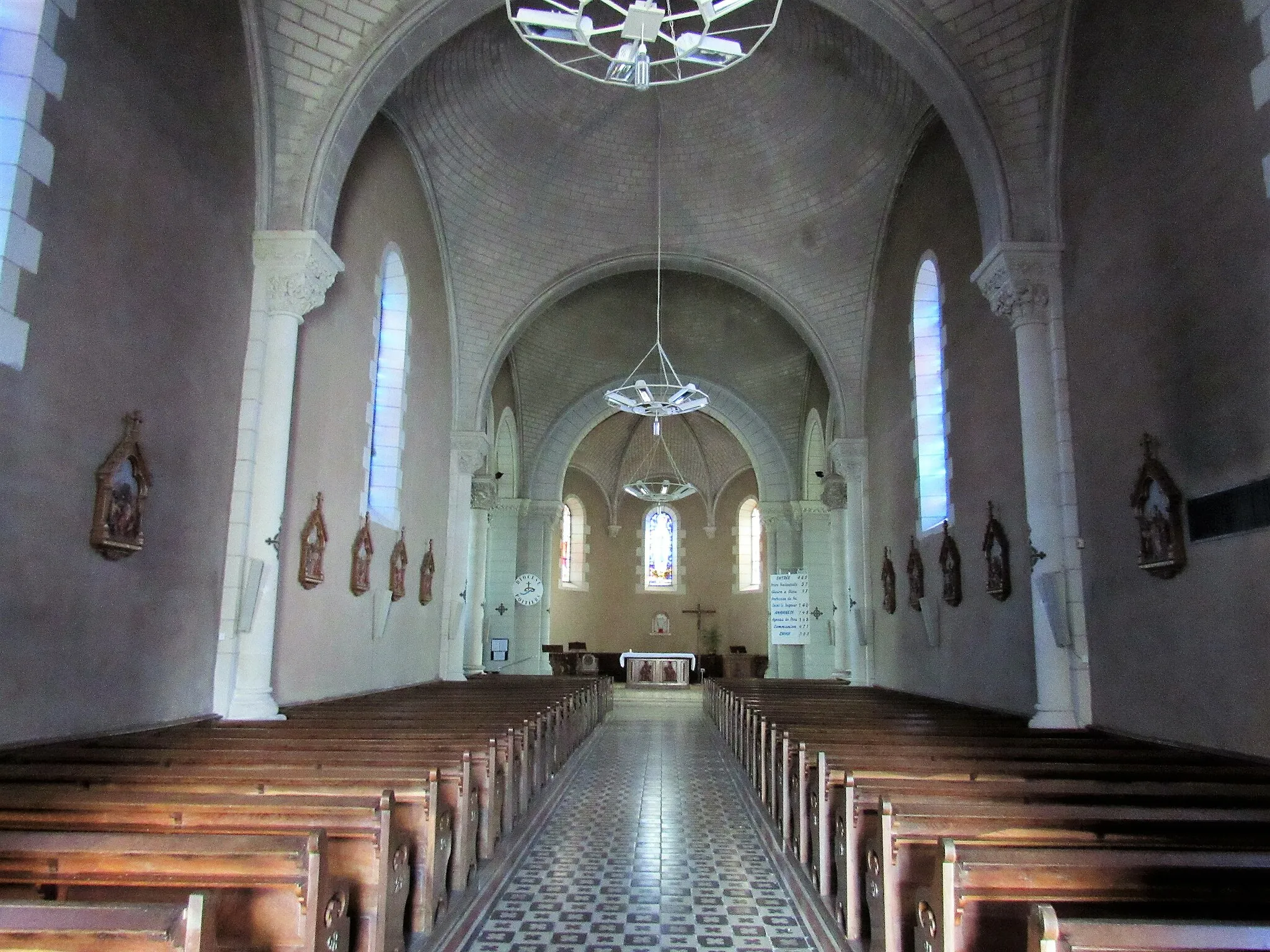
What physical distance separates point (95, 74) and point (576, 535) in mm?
24681

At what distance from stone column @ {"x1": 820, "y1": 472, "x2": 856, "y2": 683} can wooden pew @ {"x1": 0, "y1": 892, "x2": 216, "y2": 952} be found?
44.6ft

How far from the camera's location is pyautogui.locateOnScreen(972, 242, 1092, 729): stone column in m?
7.69

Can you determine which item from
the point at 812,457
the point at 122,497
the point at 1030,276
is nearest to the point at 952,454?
the point at 1030,276

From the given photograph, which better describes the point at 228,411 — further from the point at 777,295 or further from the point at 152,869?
the point at 777,295

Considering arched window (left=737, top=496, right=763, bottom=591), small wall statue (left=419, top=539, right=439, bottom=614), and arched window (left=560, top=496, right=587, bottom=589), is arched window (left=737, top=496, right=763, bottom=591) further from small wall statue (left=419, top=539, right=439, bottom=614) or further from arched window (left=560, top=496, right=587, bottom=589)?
small wall statue (left=419, top=539, right=439, bottom=614)

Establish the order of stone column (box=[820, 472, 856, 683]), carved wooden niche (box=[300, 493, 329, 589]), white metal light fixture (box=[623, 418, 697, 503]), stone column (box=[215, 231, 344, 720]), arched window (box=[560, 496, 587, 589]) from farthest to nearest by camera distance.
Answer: arched window (box=[560, 496, 587, 589]) → white metal light fixture (box=[623, 418, 697, 503]) → stone column (box=[820, 472, 856, 683]) → carved wooden niche (box=[300, 493, 329, 589]) → stone column (box=[215, 231, 344, 720])

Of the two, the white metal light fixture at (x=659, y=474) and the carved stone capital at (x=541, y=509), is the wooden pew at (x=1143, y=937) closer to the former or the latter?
the carved stone capital at (x=541, y=509)

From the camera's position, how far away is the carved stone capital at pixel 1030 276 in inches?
328

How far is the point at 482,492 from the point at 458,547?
427 cm

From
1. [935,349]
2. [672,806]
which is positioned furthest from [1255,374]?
[935,349]

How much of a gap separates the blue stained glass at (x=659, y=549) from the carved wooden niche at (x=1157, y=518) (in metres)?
24.2

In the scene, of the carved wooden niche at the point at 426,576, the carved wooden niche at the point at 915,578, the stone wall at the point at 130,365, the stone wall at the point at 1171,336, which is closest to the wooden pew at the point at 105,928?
the stone wall at the point at 130,365

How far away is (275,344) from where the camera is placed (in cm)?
825

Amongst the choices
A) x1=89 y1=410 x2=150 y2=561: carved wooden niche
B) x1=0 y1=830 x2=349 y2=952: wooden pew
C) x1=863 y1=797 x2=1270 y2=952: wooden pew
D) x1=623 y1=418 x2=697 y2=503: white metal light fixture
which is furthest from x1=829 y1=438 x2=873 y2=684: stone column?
x1=0 y1=830 x2=349 y2=952: wooden pew
